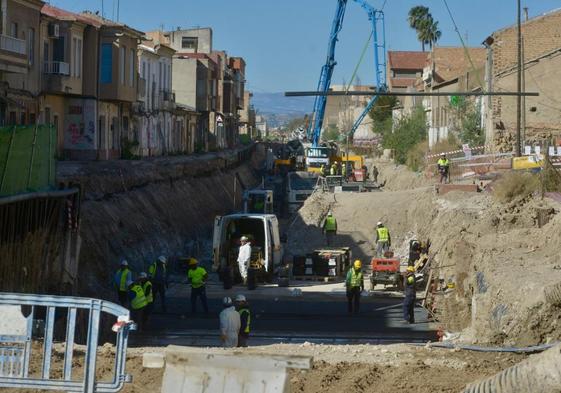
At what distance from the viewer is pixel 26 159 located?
24438 millimetres

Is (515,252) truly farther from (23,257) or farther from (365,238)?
(365,238)

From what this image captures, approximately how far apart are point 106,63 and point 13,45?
1306 centimetres

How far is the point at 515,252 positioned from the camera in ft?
86.5

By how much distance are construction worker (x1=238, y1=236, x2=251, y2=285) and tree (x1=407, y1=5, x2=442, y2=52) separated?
105782mm

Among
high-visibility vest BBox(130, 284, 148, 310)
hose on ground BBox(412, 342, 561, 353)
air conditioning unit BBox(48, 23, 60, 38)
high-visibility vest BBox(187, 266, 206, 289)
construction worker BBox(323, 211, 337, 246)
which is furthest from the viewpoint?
air conditioning unit BBox(48, 23, 60, 38)

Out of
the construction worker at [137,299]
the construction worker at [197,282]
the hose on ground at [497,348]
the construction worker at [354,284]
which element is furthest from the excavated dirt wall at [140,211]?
the hose on ground at [497,348]

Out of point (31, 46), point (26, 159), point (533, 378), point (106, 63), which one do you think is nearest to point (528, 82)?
point (106, 63)

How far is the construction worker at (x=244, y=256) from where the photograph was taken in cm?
3219

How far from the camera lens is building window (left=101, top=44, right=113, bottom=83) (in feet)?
177

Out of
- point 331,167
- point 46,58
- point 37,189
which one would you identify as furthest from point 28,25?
point 331,167

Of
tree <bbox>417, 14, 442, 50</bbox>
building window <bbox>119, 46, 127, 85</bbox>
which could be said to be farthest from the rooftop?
building window <bbox>119, 46, 127, 85</bbox>

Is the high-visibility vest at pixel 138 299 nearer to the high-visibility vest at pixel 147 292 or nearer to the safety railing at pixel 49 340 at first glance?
the high-visibility vest at pixel 147 292

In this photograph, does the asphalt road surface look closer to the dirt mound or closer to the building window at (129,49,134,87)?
the building window at (129,49,134,87)

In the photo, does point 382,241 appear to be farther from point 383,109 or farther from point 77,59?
point 383,109
